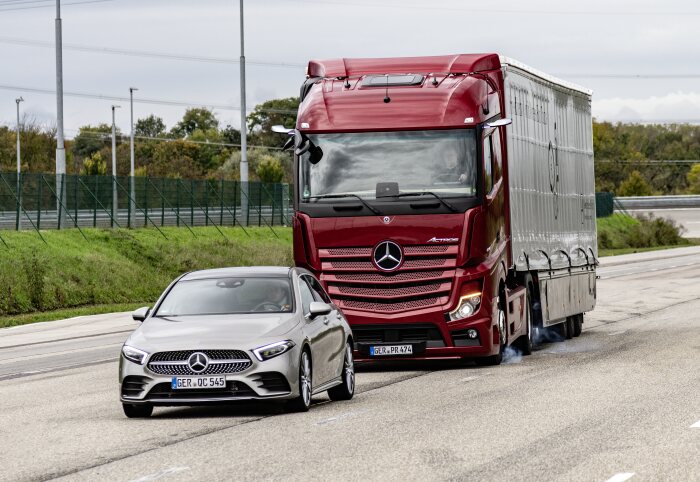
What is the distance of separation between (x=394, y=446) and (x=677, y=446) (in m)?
2.18

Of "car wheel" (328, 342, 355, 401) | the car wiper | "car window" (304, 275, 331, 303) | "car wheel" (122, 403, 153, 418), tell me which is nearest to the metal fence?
the car wiper

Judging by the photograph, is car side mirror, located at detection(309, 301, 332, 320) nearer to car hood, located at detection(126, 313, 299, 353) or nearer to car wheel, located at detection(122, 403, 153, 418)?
car hood, located at detection(126, 313, 299, 353)

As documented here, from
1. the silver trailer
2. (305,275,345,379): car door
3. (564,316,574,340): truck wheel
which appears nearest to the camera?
(305,275,345,379): car door

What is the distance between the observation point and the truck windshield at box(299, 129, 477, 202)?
67.2 ft

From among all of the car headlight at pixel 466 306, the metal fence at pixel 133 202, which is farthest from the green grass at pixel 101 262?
the car headlight at pixel 466 306

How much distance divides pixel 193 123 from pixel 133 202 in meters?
106

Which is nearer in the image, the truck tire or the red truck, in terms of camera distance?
the red truck

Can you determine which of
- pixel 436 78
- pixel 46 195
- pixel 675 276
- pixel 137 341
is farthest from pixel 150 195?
pixel 137 341

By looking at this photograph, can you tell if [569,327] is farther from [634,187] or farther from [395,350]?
[634,187]

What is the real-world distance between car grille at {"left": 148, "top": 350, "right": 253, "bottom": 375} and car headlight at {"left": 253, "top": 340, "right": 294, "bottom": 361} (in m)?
0.11

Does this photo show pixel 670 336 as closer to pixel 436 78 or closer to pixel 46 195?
pixel 436 78

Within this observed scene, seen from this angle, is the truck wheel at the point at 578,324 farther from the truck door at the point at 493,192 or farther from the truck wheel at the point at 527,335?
the truck door at the point at 493,192

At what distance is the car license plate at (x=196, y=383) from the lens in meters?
14.9

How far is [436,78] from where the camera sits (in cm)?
2120
